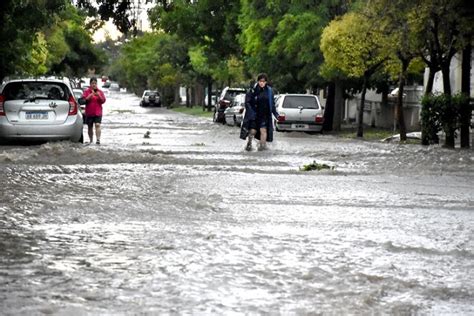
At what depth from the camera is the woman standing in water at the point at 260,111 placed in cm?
1831

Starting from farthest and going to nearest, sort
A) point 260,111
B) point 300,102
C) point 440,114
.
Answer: point 300,102, point 440,114, point 260,111

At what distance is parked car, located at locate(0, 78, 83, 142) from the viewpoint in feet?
57.8

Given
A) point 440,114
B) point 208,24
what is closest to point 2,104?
point 440,114

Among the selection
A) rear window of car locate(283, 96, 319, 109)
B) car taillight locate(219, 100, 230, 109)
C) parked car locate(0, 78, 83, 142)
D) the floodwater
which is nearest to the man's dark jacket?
parked car locate(0, 78, 83, 142)

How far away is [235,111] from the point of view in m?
35.5

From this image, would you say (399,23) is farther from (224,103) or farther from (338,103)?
(224,103)

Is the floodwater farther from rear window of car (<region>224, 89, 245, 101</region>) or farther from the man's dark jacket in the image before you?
rear window of car (<region>224, 89, 245, 101</region>)

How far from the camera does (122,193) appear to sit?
34.2 ft

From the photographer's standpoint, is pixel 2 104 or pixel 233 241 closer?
pixel 233 241

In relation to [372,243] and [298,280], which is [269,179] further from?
[298,280]

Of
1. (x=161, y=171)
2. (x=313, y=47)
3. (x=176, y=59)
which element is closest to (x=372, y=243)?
(x=161, y=171)

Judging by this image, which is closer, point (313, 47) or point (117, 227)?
point (117, 227)

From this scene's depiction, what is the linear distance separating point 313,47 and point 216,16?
15.2 meters

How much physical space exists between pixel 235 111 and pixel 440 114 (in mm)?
15126
